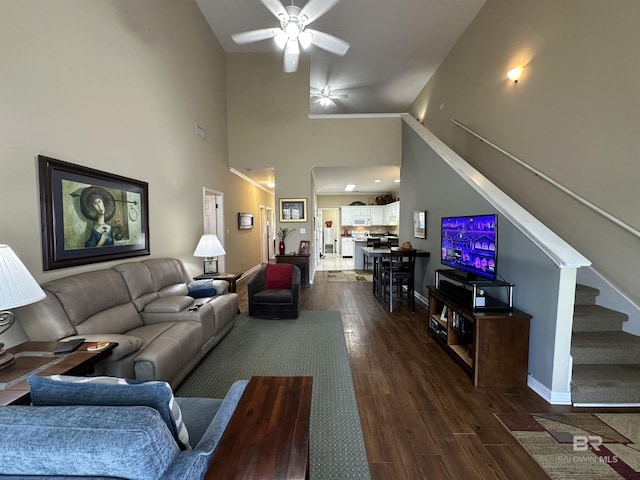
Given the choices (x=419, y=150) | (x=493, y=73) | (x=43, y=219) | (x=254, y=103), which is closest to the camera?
(x=43, y=219)

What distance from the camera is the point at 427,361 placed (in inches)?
106

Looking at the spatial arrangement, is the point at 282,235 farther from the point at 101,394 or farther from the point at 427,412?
the point at 101,394

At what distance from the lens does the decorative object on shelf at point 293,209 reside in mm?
5910

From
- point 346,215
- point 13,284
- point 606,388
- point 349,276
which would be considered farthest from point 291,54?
point 346,215

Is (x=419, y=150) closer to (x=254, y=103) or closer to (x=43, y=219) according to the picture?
(x=254, y=103)

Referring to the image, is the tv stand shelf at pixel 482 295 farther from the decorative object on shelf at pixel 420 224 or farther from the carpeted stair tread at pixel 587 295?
the decorative object on shelf at pixel 420 224

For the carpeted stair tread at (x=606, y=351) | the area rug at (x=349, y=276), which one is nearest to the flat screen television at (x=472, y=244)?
the carpeted stair tread at (x=606, y=351)

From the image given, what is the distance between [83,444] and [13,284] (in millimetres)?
1141

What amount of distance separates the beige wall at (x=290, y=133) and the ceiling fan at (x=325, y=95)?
1101 millimetres

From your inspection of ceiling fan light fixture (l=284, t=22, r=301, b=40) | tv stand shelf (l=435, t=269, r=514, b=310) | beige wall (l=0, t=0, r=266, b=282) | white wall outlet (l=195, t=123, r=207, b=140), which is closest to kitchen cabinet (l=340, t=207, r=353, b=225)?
beige wall (l=0, t=0, r=266, b=282)

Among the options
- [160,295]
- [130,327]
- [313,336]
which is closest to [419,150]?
[313,336]

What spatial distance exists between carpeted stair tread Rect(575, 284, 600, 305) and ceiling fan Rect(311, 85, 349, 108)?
638 cm

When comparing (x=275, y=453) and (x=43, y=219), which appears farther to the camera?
(x=43, y=219)

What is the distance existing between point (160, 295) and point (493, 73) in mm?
5432
